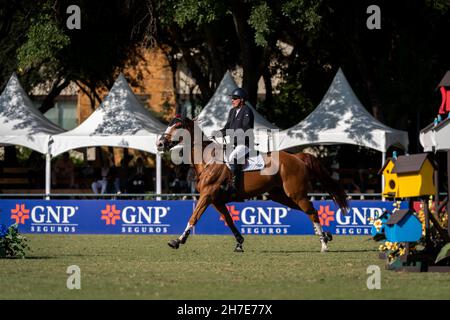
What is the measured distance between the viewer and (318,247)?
74.8 feet

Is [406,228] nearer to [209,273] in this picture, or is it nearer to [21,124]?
[209,273]

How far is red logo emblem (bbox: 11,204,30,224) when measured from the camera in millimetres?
29344

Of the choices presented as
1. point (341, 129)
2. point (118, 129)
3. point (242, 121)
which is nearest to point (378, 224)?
point (242, 121)

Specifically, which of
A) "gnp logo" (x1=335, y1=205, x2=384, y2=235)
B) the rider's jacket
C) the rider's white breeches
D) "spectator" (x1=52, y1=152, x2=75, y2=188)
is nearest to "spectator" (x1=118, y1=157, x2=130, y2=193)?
"spectator" (x1=52, y1=152, x2=75, y2=188)

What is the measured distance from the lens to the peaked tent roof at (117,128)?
32.0m

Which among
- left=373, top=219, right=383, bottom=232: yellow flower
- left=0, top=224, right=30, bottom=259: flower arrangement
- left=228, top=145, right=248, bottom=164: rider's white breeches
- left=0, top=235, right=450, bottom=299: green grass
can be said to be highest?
left=228, top=145, right=248, bottom=164: rider's white breeches

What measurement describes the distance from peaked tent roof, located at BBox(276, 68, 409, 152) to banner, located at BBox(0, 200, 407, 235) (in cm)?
355

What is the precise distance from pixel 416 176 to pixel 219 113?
16.4 m

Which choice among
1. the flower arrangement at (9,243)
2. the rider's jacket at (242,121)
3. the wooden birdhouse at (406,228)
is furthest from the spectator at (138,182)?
the wooden birdhouse at (406,228)

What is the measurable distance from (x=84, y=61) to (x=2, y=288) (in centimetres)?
2517

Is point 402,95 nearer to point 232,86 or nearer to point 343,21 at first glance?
point 343,21

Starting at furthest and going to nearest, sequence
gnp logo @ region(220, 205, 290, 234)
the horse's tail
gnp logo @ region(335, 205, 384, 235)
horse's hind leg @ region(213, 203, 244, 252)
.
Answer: gnp logo @ region(220, 205, 290, 234) → gnp logo @ region(335, 205, 384, 235) → the horse's tail → horse's hind leg @ region(213, 203, 244, 252)

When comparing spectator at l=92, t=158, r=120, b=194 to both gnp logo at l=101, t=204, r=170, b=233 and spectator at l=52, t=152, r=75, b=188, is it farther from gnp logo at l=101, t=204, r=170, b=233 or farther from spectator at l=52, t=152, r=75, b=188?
gnp logo at l=101, t=204, r=170, b=233

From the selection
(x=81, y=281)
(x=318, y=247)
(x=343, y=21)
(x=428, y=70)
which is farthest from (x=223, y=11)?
(x=81, y=281)
